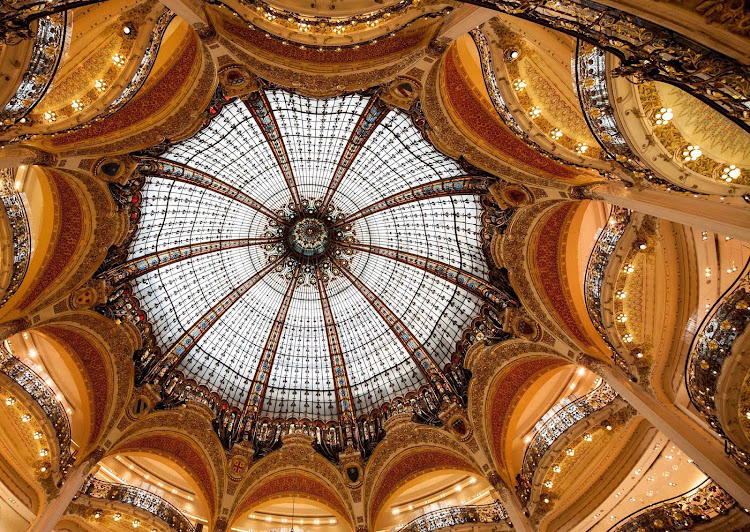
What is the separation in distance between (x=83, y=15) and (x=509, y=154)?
502 inches

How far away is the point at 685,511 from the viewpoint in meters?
11.6

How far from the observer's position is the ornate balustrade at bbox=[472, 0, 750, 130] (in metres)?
5.76

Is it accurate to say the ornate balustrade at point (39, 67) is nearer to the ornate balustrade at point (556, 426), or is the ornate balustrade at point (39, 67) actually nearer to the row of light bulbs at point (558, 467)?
the ornate balustrade at point (556, 426)

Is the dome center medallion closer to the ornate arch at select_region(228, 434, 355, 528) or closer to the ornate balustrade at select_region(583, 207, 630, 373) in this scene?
the ornate arch at select_region(228, 434, 355, 528)

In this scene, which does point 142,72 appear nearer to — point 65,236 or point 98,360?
point 65,236

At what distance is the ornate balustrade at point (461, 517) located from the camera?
16.1 metres

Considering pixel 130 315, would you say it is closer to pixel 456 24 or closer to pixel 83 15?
pixel 83 15

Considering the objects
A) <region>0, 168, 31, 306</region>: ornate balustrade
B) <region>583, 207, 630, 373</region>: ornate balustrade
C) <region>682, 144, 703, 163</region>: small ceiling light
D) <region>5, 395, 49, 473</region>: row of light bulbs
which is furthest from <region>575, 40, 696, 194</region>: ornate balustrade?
<region>5, 395, 49, 473</region>: row of light bulbs

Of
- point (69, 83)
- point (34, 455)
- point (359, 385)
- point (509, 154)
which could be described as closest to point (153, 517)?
point (34, 455)

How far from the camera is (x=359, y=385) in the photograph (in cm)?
2198

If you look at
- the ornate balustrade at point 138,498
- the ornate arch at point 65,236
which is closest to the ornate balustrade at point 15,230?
the ornate arch at point 65,236

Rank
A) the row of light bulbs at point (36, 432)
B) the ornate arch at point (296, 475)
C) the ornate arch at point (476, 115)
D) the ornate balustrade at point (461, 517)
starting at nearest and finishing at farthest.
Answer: the ornate arch at point (476, 115) < the row of light bulbs at point (36, 432) < the ornate balustrade at point (461, 517) < the ornate arch at point (296, 475)

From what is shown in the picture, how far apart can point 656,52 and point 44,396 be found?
18.9 meters

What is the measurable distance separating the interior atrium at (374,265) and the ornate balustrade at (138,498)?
0.08 meters
